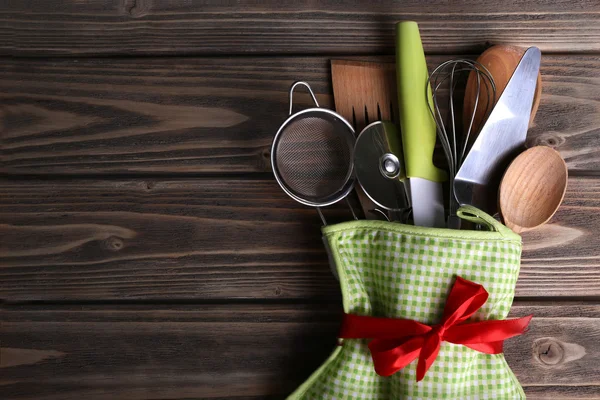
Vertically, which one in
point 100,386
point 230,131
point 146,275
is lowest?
point 100,386

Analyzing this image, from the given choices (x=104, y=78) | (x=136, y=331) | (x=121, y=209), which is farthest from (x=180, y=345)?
(x=104, y=78)

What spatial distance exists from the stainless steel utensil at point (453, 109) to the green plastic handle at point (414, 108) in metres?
0.01

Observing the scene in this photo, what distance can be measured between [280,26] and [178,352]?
339 mm

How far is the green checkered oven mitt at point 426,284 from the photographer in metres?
0.46

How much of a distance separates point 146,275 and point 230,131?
166mm

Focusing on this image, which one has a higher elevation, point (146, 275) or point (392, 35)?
point (392, 35)

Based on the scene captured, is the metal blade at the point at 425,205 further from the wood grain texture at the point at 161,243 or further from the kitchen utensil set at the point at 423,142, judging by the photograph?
the wood grain texture at the point at 161,243

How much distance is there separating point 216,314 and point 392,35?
0.32 metres

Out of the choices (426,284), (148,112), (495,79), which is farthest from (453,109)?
(148,112)

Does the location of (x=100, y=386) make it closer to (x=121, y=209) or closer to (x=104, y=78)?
(x=121, y=209)

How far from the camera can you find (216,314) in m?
0.56

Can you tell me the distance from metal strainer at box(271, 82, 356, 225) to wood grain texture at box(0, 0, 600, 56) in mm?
72

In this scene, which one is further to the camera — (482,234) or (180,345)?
(180,345)

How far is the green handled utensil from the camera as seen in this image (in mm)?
492
